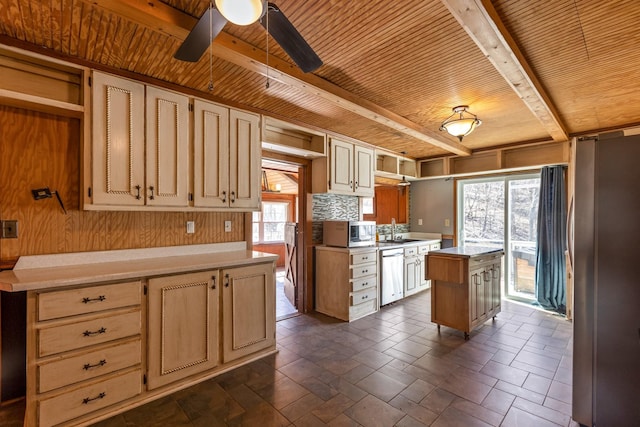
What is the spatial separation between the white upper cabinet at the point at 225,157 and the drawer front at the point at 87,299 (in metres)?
0.90

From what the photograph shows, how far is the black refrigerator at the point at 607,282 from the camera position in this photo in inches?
68.7

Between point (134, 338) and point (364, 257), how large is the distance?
2647 mm

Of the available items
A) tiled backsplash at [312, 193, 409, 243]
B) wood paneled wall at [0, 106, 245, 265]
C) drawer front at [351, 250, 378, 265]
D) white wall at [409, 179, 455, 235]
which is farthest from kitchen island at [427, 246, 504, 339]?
wood paneled wall at [0, 106, 245, 265]

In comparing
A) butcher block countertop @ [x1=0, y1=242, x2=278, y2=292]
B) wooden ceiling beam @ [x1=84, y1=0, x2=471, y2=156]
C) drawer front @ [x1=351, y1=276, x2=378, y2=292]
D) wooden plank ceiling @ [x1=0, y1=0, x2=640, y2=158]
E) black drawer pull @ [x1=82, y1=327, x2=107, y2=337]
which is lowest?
drawer front @ [x1=351, y1=276, x2=378, y2=292]

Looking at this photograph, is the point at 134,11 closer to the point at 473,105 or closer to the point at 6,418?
the point at 6,418

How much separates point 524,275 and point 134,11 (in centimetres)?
572

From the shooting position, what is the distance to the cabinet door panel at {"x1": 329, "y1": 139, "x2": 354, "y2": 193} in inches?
158

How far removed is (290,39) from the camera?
1560 mm

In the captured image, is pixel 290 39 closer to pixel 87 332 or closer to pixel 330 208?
pixel 87 332

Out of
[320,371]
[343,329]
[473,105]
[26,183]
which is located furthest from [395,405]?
[26,183]

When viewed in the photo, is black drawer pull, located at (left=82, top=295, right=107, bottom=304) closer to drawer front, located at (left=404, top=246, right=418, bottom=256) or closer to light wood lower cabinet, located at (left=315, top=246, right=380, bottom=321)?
light wood lower cabinet, located at (left=315, top=246, right=380, bottom=321)

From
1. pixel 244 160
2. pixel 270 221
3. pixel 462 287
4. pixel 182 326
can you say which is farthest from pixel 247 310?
pixel 270 221

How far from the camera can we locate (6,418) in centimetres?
199

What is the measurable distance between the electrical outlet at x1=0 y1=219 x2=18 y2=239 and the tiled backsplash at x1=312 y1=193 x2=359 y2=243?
291 centimetres
